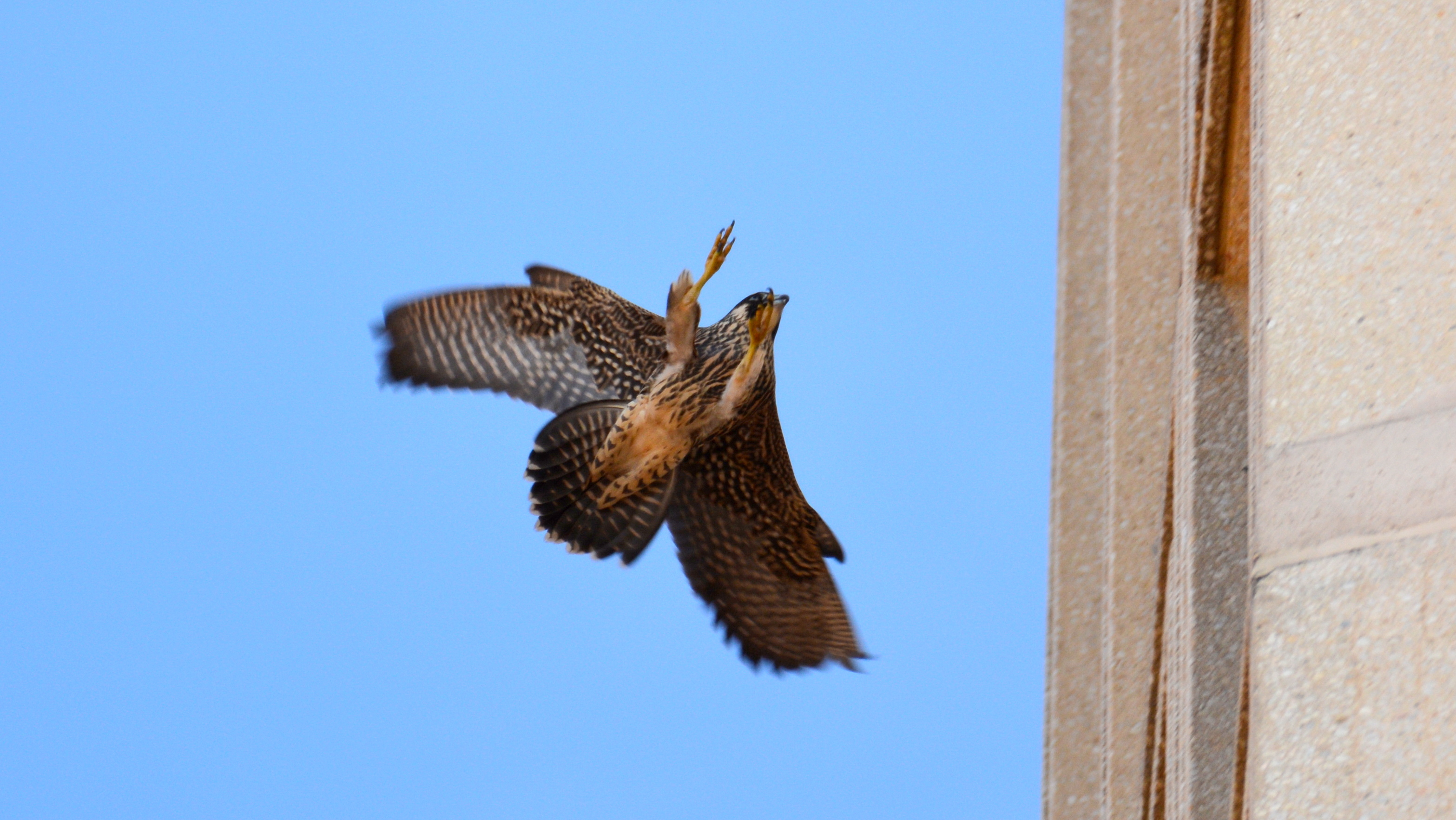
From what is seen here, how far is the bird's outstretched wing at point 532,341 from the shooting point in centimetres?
417

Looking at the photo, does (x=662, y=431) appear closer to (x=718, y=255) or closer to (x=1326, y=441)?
(x=718, y=255)

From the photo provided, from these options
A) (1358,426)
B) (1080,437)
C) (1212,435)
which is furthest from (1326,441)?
(1080,437)

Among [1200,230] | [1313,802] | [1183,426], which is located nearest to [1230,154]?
[1200,230]

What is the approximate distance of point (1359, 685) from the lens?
157cm

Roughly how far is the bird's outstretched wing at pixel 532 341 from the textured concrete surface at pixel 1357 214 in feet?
8.22

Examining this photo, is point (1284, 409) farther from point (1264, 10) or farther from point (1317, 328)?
point (1264, 10)

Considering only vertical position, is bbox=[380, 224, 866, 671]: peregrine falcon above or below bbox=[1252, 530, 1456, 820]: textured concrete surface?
above

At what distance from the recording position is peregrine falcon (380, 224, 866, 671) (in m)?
3.85

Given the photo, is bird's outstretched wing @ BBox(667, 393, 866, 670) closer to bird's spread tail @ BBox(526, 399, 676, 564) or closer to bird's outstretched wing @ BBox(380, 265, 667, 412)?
bird's spread tail @ BBox(526, 399, 676, 564)

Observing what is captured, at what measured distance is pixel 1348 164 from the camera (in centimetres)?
172

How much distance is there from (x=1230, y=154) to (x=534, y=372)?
2114mm

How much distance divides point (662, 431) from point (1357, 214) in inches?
93.7

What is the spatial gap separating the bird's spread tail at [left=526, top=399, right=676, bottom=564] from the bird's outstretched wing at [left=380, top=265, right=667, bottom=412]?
0.22 m

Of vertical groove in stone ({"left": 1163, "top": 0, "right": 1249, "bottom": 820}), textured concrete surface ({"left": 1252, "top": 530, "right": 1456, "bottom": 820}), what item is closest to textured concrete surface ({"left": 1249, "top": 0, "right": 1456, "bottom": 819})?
textured concrete surface ({"left": 1252, "top": 530, "right": 1456, "bottom": 820})
